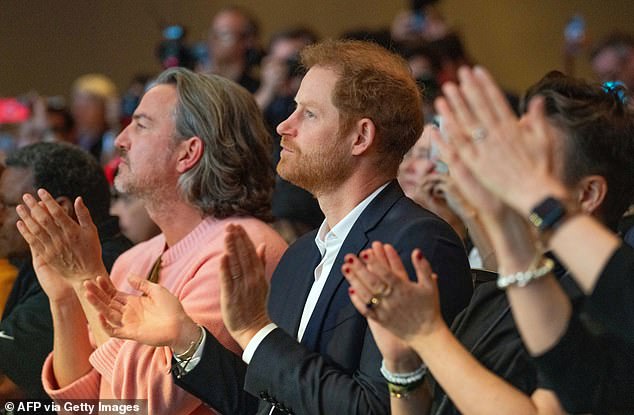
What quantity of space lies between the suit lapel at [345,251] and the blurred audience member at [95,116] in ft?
11.2

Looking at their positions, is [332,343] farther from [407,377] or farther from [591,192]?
[591,192]

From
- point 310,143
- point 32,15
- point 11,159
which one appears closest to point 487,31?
point 32,15

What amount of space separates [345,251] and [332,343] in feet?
0.69

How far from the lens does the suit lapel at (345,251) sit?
2188 mm

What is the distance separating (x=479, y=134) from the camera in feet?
4.78

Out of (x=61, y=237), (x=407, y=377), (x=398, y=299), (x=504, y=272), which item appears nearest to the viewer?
(x=504, y=272)

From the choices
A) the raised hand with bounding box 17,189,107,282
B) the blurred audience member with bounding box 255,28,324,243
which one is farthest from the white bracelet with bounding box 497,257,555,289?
the blurred audience member with bounding box 255,28,324,243

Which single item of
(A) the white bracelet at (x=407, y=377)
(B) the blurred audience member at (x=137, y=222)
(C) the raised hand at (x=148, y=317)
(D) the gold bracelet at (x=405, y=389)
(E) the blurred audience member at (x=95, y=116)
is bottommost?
(E) the blurred audience member at (x=95, y=116)

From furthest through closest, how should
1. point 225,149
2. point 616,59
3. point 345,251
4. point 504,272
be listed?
1. point 616,59
2. point 225,149
3. point 345,251
4. point 504,272

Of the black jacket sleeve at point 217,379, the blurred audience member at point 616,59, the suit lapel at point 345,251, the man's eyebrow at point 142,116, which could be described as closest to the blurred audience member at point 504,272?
the suit lapel at point 345,251

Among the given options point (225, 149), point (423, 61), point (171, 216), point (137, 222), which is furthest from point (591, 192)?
point (423, 61)

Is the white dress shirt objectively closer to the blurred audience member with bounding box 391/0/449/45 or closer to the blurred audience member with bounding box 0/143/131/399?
the blurred audience member with bounding box 0/143/131/399

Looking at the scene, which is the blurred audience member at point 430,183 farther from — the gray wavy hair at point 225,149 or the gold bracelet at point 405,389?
the gold bracelet at point 405,389

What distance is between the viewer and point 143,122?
2.91 meters
